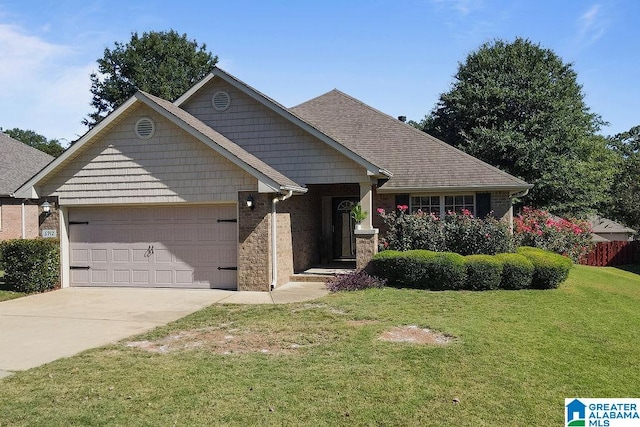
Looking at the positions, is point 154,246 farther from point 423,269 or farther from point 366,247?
point 423,269

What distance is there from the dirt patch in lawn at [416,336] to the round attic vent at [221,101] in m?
10.00

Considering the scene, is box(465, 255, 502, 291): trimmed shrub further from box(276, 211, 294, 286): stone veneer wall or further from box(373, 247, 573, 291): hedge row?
box(276, 211, 294, 286): stone veneer wall

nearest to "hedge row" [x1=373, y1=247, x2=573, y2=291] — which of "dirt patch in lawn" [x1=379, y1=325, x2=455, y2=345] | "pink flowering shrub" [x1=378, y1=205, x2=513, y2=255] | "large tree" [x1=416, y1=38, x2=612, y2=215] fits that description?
"pink flowering shrub" [x1=378, y1=205, x2=513, y2=255]

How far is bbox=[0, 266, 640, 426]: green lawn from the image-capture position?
4.75 meters

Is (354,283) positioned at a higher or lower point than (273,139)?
lower

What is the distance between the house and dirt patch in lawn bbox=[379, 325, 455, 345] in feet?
60.1

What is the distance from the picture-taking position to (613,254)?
25.8m

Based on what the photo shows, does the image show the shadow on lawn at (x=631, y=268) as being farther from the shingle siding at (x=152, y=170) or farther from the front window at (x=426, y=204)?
the shingle siding at (x=152, y=170)

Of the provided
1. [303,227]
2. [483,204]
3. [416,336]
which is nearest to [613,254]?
[483,204]

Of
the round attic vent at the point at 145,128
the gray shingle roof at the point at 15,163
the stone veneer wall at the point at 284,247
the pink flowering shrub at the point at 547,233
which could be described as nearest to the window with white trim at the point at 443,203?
the pink flowering shrub at the point at 547,233

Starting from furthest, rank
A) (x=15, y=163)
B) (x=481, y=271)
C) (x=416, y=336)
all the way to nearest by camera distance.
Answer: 1. (x=15, y=163)
2. (x=481, y=271)
3. (x=416, y=336)

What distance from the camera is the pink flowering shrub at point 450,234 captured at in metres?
13.5

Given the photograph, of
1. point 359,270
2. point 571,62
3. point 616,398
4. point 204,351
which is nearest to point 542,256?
point 359,270

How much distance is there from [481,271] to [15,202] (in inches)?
874
